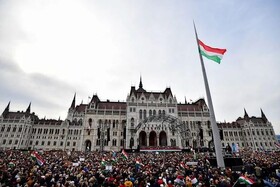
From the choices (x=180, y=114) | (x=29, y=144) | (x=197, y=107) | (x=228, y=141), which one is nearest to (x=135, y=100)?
(x=180, y=114)

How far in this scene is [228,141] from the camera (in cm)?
7450

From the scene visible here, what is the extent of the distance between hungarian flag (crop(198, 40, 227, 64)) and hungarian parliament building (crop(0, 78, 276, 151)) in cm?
3632

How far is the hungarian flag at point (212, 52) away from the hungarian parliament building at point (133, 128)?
3632 centimetres

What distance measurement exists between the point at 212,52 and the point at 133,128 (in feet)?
152

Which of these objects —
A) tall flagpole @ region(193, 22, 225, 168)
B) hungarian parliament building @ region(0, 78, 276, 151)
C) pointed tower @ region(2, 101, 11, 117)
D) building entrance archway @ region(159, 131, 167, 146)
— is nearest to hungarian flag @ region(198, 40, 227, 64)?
tall flagpole @ region(193, 22, 225, 168)

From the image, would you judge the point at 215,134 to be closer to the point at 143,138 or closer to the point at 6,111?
the point at 143,138

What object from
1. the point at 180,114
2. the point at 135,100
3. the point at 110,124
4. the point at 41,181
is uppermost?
the point at 135,100

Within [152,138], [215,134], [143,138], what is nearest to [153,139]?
[152,138]

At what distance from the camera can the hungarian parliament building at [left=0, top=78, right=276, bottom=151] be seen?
5712cm

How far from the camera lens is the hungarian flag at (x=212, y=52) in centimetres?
1475

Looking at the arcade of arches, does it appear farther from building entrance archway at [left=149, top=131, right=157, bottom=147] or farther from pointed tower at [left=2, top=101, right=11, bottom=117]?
pointed tower at [left=2, top=101, right=11, bottom=117]

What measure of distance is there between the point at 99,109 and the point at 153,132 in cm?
2465

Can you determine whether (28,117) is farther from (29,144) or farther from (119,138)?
(119,138)

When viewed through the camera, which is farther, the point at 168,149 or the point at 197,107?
the point at 197,107
